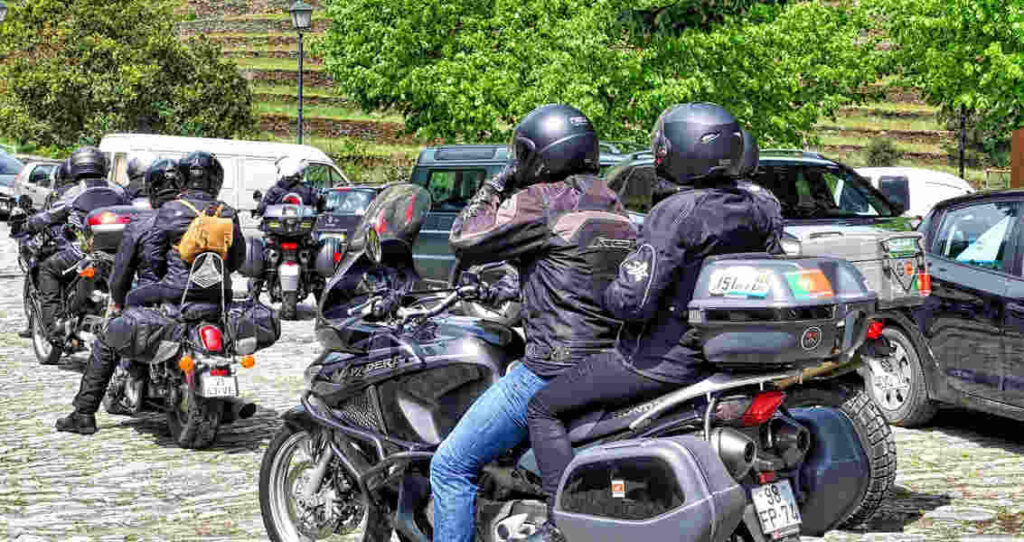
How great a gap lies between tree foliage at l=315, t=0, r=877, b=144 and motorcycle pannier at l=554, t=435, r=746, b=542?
19.3 metres

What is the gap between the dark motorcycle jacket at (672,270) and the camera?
476 cm

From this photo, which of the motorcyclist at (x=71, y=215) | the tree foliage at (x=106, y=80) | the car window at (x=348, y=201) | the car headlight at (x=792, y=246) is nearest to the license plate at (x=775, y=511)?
the car headlight at (x=792, y=246)

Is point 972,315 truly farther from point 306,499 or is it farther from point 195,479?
point 306,499

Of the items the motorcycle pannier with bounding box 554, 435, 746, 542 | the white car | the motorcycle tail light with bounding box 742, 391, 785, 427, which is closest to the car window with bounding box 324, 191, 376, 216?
the white car

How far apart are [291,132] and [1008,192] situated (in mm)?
63389

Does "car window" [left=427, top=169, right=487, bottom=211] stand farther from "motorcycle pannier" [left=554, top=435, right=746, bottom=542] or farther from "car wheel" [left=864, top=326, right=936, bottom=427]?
"motorcycle pannier" [left=554, top=435, right=746, bottom=542]

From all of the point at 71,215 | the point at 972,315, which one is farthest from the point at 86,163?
the point at 972,315

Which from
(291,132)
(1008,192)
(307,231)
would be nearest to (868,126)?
(291,132)

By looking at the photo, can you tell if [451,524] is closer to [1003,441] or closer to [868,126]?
[1003,441]

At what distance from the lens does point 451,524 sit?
5.52 metres

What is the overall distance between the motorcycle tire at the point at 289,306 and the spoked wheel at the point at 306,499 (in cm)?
1150

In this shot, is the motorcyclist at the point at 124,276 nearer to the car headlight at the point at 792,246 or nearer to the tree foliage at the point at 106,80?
the car headlight at the point at 792,246

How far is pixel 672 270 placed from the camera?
476 cm

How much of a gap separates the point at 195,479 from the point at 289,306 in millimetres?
9478
